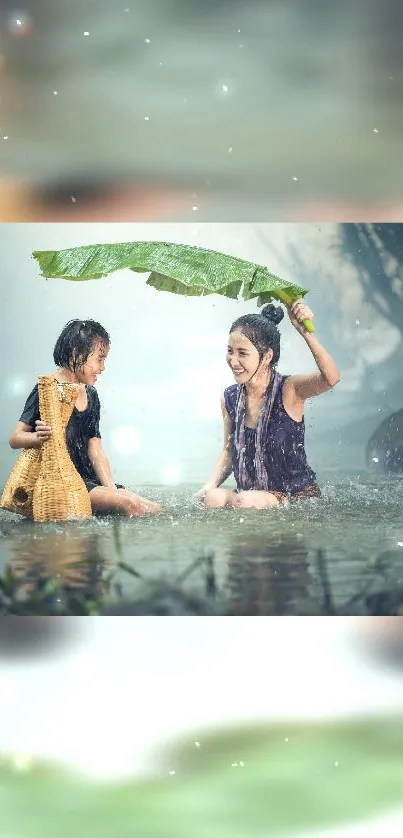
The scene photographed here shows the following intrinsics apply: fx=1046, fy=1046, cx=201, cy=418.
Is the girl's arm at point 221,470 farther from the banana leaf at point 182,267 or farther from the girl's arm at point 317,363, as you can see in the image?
the banana leaf at point 182,267

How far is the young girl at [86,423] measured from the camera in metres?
3.65

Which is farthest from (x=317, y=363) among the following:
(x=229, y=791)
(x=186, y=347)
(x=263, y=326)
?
(x=229, y=791)

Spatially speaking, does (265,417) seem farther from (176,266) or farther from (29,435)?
(29,435)

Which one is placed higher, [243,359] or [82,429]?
[243,359]

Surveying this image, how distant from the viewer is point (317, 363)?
365 cm

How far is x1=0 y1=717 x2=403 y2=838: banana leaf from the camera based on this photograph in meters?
2.29

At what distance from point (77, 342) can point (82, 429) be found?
31 cm

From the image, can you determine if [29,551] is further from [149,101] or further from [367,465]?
[149,101]

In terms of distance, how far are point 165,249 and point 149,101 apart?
19.4 inches

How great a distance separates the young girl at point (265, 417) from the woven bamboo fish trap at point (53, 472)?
1.44ft

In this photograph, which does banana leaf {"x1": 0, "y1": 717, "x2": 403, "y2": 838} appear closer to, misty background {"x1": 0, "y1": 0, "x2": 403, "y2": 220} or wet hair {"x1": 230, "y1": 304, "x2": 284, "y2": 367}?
wet hair {"x1": 230, "y1": 304, "x2": 284, "y2": 367}

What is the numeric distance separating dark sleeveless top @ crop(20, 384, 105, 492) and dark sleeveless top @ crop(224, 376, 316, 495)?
466 millimetres

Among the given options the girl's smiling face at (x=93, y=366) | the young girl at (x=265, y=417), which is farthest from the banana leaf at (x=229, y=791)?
the girl's smiling face at (x=93, y=366)

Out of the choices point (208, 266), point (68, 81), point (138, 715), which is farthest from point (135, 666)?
point (68, 81)
